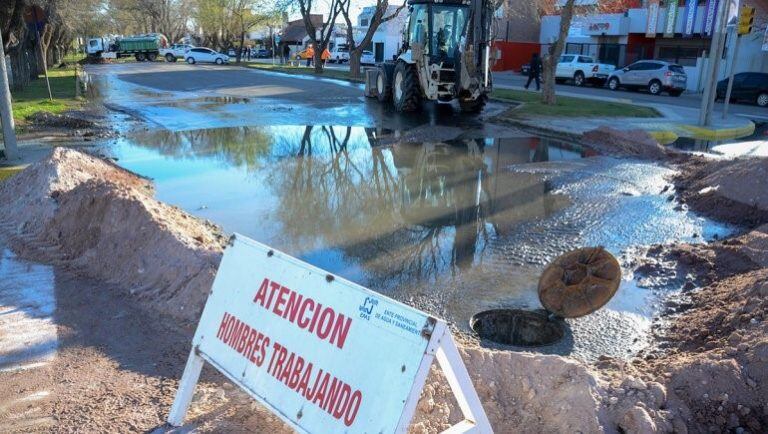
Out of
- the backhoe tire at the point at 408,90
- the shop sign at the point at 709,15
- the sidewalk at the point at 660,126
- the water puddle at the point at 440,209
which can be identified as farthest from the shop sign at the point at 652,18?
the water puddle at the point at 440,209

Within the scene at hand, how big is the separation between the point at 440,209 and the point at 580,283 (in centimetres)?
357

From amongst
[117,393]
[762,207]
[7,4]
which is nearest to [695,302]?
[762,207]

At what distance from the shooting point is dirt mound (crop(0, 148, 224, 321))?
535cm

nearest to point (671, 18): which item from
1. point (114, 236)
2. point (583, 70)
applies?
point (583, 70)

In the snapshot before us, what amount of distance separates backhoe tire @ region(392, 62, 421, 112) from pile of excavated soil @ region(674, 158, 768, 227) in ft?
32.9

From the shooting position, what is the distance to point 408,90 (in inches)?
744

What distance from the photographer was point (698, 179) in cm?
1031

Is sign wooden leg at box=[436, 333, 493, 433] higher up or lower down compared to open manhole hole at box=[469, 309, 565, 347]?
Result: higher up

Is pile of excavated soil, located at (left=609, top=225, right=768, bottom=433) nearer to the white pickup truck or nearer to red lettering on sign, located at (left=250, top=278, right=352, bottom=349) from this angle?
red lettering on sign, located at (left=250, top=278, right=352, bottom=349)

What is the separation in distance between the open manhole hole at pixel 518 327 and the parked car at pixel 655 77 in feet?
92.5

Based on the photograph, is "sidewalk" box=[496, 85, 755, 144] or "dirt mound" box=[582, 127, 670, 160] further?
"sidewalk" box=[496, 85, 755, 144]

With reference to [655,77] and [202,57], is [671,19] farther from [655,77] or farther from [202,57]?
[202,57]

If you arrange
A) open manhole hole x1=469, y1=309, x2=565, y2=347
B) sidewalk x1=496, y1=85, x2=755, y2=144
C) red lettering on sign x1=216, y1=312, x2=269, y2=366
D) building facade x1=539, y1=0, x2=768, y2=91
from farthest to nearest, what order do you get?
building facade x1=539, y1=0, x2=768, y2=91 → sidewalk x1=496, y1=85, x2=755, y2=144 → open manhole hole x1=469, y1=309, x2=565, y2=347 → red lettering on sign x1=216, y1=312, x2=269, y2=366

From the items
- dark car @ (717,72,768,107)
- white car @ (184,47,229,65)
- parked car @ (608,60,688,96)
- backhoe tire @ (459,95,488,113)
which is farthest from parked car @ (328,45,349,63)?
backhoe tire @ (459,95,488,113)
